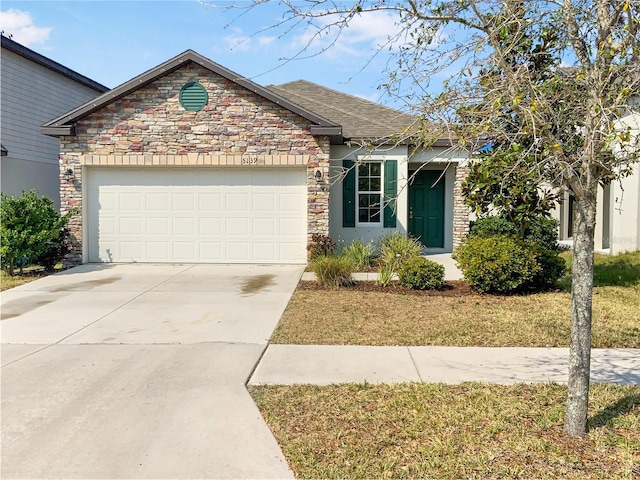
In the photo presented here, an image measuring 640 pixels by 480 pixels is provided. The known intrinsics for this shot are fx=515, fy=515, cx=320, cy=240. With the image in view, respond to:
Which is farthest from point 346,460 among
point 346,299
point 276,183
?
point 276,183

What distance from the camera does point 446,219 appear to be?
15758 mm

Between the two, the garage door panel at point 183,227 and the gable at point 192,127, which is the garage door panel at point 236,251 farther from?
the gable at point 192,127

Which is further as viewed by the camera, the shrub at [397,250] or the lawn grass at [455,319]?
the shrub at [397,250]

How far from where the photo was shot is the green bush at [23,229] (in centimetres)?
1120

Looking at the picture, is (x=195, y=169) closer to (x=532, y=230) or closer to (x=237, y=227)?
(x=237, y=227)

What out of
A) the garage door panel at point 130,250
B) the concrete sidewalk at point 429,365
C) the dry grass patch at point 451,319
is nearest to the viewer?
the concrete sidewalk at point 429,365

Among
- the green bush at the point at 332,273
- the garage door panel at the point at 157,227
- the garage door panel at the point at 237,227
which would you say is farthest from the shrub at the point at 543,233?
the garage door panel at the point at 157,227

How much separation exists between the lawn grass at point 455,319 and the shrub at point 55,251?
6623 millimetres

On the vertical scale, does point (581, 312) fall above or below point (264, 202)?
below

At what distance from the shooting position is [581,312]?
3801mm

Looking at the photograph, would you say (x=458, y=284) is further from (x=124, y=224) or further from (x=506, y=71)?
(x=124, y=224)

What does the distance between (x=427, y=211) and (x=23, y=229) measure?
10.9 m

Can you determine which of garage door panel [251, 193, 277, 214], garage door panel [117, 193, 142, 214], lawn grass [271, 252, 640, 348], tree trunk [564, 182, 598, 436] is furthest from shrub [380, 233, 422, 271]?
tree trunk [564, 182, 598, 436]

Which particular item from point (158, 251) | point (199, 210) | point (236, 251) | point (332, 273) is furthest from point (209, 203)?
point (332, 273)
